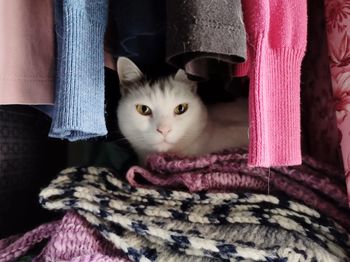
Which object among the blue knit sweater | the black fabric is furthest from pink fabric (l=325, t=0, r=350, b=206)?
the black fabric

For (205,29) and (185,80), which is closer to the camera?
(205,29)

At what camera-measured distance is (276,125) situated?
521 millimetres

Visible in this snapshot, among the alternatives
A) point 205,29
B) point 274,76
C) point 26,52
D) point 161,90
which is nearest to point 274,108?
point 274,76

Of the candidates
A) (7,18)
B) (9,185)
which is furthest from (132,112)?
(7,18)

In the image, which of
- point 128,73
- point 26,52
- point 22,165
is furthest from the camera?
point 128,73

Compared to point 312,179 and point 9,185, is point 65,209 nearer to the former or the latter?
point 9,185

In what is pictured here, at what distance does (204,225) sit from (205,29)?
33 centimetres

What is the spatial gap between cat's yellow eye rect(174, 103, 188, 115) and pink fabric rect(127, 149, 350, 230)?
20cm

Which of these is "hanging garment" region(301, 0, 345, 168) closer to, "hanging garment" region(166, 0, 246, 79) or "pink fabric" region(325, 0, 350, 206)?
"pink fabric" region(325, 0, 350, 206)

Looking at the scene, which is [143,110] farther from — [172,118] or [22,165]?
[22,165]

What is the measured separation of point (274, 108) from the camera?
0.52 meters

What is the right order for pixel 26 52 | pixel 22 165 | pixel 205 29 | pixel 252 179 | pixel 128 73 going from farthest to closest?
pixel 128 73 → pixel 22 165 → pixel 252 179 → pixel 26 52 → pixel 205 29

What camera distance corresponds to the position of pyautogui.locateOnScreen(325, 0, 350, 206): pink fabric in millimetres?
593

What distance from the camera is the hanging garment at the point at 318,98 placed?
2.31 feet
